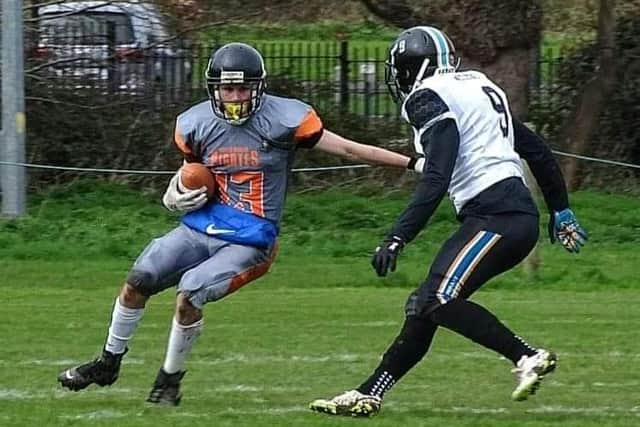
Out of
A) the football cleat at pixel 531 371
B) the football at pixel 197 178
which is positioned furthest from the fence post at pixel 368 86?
the football cleat at pixel 531 371

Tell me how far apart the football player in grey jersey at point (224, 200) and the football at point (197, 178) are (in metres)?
0.03

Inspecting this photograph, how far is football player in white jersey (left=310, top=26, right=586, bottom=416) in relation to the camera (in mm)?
6984

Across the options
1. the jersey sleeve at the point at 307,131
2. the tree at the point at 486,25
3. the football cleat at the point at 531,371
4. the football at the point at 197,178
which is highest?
the jersey sleeve at the point at 307,131

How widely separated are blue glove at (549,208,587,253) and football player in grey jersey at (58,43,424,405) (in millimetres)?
728

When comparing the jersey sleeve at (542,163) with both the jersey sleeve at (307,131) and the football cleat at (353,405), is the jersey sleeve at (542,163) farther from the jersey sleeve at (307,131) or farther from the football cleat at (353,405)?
the football cleat at (353,405)

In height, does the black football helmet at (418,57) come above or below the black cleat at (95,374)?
above

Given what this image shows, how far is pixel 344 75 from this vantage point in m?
20.3

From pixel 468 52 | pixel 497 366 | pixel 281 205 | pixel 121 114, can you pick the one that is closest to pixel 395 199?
pixel 468 52

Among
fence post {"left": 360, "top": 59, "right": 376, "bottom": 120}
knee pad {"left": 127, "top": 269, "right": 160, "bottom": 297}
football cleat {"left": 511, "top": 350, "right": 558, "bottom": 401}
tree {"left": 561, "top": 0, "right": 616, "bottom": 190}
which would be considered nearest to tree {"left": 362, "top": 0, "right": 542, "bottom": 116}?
tree {"left": 561, "top": 0, "right": 616, "bottom": 190}

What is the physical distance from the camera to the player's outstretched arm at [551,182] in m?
7.57

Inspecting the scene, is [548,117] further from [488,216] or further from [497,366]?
[488,216]

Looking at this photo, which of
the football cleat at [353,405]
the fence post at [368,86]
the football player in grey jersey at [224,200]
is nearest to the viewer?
the football cleat at [353,405]

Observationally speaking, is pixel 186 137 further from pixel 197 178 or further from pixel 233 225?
pixel 233 225

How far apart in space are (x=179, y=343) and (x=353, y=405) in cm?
88
